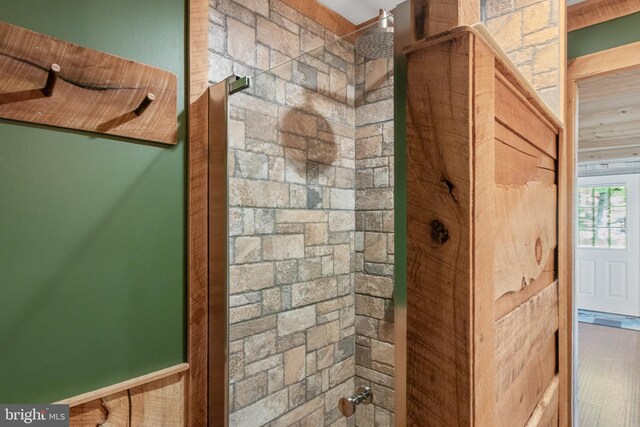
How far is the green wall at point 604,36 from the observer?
158 cm

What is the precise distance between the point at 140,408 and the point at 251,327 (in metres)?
0.50

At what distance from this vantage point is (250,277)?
146 centimetres

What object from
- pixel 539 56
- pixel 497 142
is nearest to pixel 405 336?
pixel 497 142

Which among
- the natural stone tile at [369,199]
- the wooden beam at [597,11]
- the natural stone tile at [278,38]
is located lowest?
the natural stone tile at [369,199]

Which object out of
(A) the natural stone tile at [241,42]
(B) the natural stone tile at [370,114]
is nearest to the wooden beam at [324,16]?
(A) the natural stone tile at [241,42]

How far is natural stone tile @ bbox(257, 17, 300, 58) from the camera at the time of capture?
5.03 ft

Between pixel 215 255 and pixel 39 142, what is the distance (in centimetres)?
57

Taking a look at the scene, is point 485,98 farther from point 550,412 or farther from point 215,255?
point 550,412

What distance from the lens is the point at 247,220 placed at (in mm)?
1455

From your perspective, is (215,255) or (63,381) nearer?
(63,381)

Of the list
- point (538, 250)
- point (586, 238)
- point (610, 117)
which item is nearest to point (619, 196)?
point (586, 238)

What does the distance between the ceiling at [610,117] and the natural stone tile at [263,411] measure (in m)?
2.06

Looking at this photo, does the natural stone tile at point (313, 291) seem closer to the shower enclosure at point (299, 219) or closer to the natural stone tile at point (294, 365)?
the shower enclosure at point (299, 219)

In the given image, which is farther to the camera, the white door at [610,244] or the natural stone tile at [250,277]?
the white door at [610,244]
